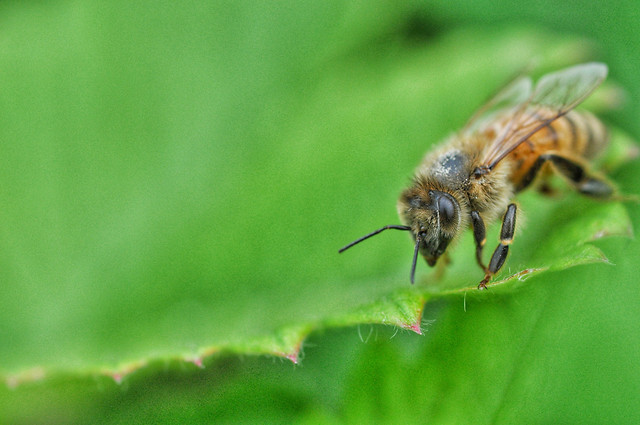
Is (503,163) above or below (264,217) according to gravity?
above

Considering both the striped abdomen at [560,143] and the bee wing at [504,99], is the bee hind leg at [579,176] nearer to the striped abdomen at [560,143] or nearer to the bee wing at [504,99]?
the striped abdomen at [560,143]

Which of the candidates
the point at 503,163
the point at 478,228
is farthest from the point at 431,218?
the point at 503,163

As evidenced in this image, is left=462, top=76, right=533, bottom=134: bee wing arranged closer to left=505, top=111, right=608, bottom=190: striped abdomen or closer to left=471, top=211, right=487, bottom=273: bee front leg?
left=505, top=111, right=608, bottom=190: striped abdomen

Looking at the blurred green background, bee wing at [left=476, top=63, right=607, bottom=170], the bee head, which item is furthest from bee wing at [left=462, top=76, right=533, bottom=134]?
the bee head

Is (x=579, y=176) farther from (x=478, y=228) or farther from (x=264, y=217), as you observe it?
(x=264, y=217)

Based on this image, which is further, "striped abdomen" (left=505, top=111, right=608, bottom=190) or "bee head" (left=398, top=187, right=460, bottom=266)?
"striped abdomen" (left=505, top=111, right=608, bottom=190)

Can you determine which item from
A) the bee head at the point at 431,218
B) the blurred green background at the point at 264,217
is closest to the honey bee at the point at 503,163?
the bee head at the point at 431,218
